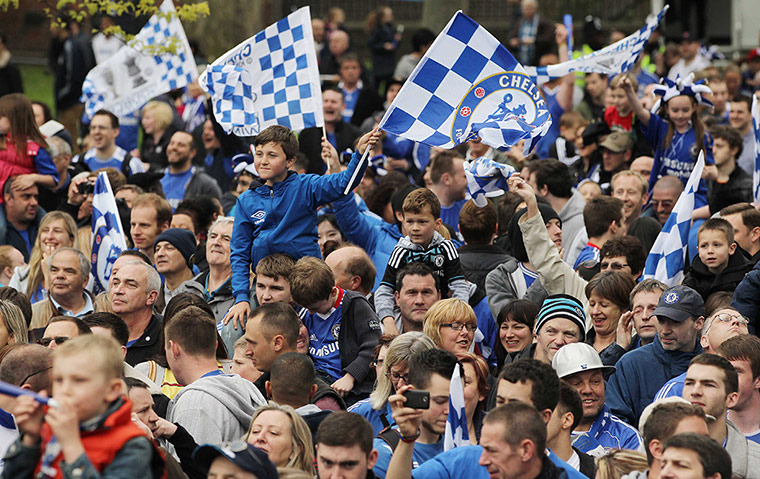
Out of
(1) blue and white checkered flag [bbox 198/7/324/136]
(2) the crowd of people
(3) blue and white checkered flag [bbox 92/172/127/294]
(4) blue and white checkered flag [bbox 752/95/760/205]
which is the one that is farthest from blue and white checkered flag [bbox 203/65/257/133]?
(4) blue and white checkered flag [bbox 752/95/760/205]

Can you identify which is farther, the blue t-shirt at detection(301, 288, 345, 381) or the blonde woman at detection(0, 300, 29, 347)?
the blue t-shirt at detection(301, 288, 345, 381)

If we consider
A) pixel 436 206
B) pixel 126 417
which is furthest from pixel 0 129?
pixel 126 417

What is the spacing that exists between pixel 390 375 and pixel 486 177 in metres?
2.35

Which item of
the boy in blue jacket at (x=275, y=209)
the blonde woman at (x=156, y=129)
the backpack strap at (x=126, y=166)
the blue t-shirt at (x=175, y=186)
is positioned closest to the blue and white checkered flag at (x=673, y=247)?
the boy in blue jacket at (x=275, y=209)

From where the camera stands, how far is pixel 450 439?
5.67 m

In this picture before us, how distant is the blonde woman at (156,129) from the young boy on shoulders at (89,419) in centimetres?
1060

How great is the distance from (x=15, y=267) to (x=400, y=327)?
376 centimetres

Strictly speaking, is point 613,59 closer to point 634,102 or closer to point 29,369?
→ point 634,102

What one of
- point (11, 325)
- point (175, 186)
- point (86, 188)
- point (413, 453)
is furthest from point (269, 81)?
point (413, 453)

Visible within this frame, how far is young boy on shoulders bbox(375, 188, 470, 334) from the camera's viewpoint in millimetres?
8352

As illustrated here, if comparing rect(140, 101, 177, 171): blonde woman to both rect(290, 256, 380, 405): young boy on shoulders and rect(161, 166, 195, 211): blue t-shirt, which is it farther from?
rect(290, 256, 380, 405): young boy on shoulders

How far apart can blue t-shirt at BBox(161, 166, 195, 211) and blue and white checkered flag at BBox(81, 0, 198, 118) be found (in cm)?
123

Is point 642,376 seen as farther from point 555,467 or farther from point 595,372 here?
point 555,467

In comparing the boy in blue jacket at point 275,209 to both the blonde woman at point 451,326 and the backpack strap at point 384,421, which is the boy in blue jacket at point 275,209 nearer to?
the blonde woman at point 451,326
